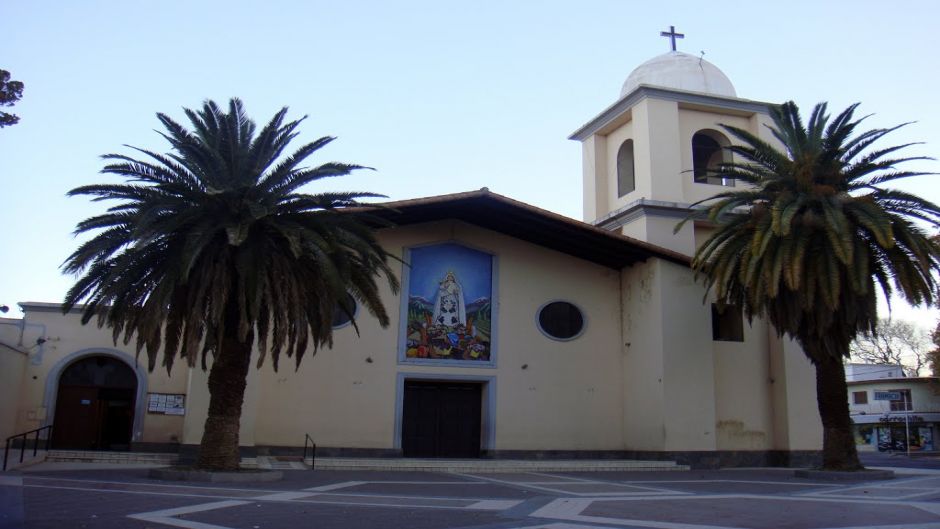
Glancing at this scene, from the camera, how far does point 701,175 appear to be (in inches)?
1023

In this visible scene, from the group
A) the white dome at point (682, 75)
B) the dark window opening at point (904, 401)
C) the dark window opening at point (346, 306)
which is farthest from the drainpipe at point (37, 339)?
the dark window opening at point (904, 401)

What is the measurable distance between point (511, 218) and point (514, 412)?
5.67 meters

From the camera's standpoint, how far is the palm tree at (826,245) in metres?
17.9

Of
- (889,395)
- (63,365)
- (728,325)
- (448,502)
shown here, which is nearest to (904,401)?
(889,395)

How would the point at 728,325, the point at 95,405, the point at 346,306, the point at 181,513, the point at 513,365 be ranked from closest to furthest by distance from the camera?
the point at 181,513, the point at 346,306, the point at 513,365, the point at 95,405, the point at 728,325

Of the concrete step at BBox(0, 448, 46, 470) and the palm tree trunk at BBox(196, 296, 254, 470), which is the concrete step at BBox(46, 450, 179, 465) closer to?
the concrete step at BBox(0, 448, 46, 470)

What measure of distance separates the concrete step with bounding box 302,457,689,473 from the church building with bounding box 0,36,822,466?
1021 millimetres

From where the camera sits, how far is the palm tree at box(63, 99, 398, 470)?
15117mm

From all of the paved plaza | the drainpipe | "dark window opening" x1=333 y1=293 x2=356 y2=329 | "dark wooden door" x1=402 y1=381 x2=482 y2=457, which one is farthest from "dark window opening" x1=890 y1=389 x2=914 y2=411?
the drainpipe

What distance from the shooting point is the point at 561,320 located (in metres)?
25.0

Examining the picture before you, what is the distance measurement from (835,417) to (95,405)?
20494 mm

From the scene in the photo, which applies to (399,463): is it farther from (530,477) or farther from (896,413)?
(896,413)

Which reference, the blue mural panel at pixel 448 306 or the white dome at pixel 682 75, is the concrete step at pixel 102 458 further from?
the white dome at pixel 682 75

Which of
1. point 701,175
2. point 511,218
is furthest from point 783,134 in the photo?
point 511,218
